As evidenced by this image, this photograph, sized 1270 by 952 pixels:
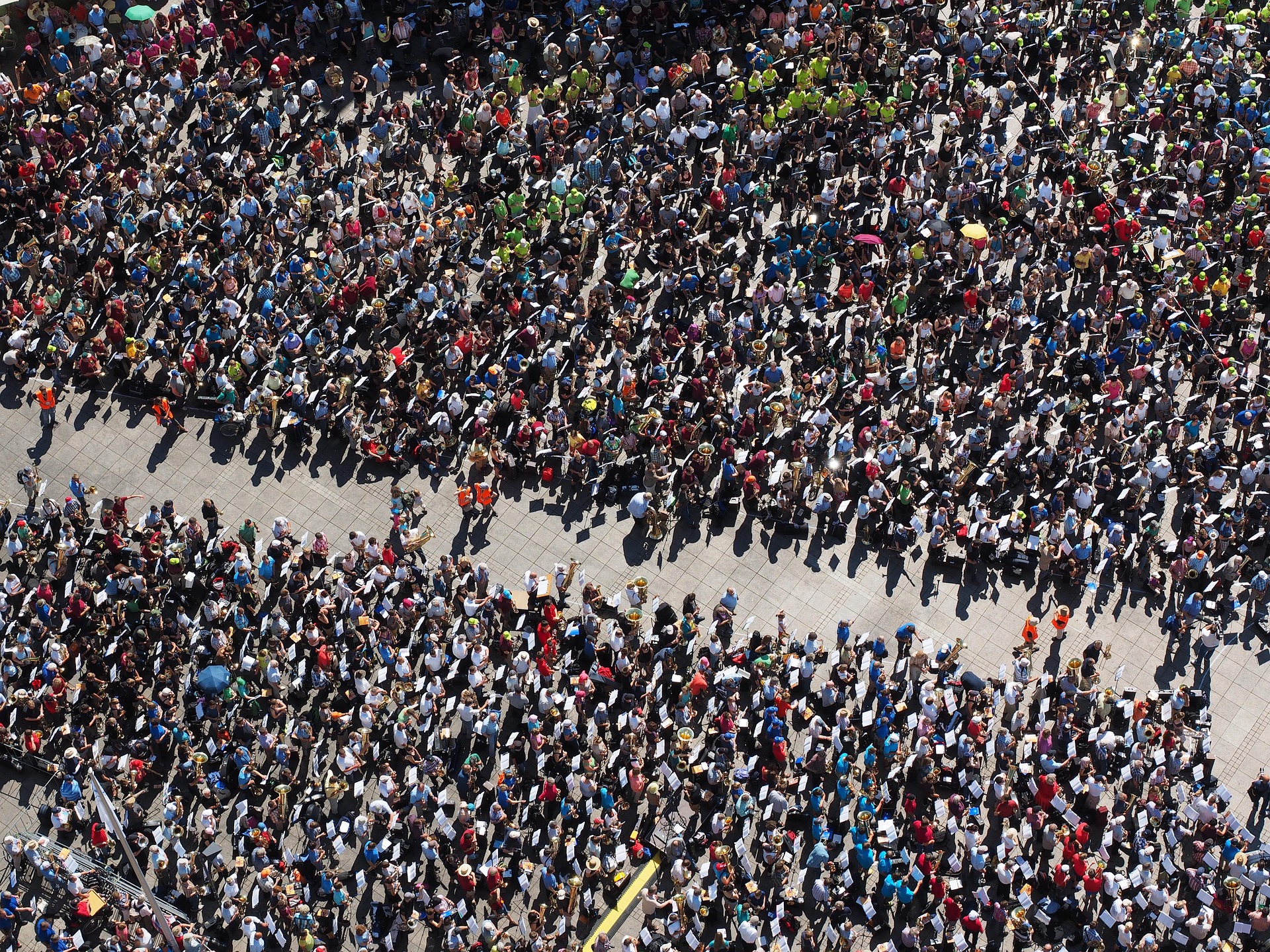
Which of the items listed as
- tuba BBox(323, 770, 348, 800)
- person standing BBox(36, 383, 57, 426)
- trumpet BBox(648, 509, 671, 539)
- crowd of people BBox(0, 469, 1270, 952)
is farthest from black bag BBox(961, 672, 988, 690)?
person standing BBox(36, 383, 57, 426)

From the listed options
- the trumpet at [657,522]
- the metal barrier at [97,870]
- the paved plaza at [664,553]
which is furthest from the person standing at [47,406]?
the trumpet at [657,522]

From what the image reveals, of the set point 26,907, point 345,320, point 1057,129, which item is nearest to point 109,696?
point 26,907

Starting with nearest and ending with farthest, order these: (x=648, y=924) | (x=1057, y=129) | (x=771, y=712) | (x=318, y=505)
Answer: (x=648, y=924) → (x=771, y=712) → (x=318, y=505) → (x=1057, y=129)

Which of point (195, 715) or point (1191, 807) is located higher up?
point (1191, 807)

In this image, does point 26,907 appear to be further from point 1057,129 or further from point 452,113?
point 1057,129

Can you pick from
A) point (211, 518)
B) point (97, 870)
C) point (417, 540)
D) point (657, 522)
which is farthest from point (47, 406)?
point (657, 522)

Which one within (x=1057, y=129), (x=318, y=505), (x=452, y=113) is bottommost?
(x=318, y=505)

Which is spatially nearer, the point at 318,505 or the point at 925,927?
the point at 925,927

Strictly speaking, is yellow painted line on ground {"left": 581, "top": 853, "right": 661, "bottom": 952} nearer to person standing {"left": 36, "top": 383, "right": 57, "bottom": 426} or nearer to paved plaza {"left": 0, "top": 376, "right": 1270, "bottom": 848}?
paved plaza {"left": 0, "top": 376, "right": 1270, "bottom": 848}
